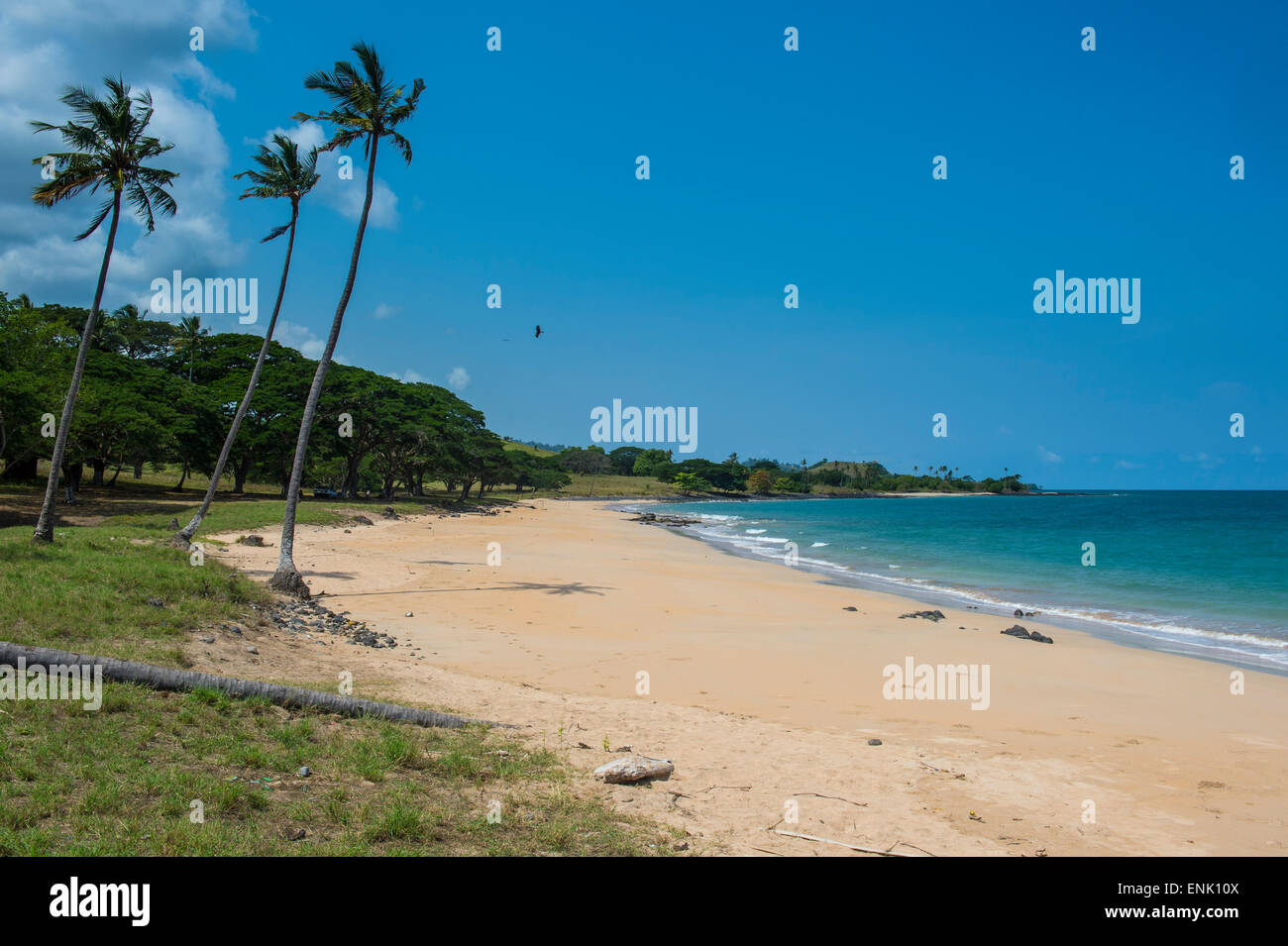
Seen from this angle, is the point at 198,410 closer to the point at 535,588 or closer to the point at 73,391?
the point at 73,391

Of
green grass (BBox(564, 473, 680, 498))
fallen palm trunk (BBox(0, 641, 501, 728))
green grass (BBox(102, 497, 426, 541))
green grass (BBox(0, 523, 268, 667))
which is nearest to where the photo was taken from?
fallen palm trunk (BBox(0, 641, 501, 728))

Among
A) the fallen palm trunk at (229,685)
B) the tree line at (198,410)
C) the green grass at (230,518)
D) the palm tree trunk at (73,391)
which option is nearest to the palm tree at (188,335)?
the tree line at (198,410)

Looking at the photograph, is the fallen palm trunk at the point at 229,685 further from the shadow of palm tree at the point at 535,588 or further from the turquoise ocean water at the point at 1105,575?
the turquoise ocean water at the point at 1105,575

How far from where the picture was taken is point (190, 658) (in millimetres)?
8773

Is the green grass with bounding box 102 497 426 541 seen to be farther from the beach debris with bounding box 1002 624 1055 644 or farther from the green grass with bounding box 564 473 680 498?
the green grass with bounding box 564 473 680 498

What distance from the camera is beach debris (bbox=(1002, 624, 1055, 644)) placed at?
55.5 ft

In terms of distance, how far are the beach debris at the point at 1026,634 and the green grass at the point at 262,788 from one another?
545 inches

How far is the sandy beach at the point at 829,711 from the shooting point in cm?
645

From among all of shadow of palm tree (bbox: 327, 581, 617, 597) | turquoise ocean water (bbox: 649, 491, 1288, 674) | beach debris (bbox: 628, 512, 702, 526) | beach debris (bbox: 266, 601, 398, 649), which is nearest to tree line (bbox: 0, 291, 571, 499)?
beach debris (bbox: 628, 512, 702, 526)

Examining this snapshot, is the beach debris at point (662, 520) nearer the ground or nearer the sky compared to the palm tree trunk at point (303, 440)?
nearer the ground

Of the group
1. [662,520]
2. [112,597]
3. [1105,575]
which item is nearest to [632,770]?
[112,597]

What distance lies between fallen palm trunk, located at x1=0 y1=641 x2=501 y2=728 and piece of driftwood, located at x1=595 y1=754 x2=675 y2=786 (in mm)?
1926

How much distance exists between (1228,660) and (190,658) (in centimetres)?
2025
